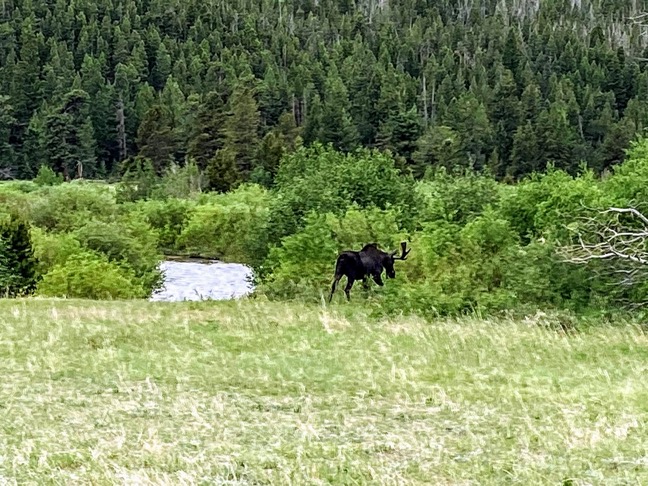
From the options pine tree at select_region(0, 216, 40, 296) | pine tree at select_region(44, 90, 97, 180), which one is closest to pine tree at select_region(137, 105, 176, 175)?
pine tree at select_region(44, 90, 97, 180)

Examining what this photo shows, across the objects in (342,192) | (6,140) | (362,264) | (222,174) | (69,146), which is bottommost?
(6,140)

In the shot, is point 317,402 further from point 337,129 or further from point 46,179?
point 337,129

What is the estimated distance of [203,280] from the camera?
1991 inches

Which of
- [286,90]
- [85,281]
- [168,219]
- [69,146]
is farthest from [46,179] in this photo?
[85,281]

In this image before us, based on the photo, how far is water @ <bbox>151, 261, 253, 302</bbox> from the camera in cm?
4331

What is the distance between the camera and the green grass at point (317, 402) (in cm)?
773

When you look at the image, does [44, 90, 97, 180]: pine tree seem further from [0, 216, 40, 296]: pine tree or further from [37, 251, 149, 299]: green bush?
[37, 251, 149, 299]: green bush

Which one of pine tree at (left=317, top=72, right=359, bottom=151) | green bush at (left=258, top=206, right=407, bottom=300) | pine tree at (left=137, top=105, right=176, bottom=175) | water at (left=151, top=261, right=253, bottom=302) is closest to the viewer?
green bush at (left=258, top=206, right=407, bottom=300)

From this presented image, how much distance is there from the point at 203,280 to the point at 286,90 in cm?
8259

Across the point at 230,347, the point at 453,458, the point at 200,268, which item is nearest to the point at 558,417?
the point at 453,458

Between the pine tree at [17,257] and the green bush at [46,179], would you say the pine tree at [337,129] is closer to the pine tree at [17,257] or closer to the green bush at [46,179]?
the green bush at [46,179]

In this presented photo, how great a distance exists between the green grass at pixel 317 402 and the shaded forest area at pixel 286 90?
66.7 meters

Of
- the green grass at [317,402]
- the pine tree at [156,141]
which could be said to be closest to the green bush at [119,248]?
the green grass at [317,402]

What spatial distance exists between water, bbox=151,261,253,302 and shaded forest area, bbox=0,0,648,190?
2711cm
